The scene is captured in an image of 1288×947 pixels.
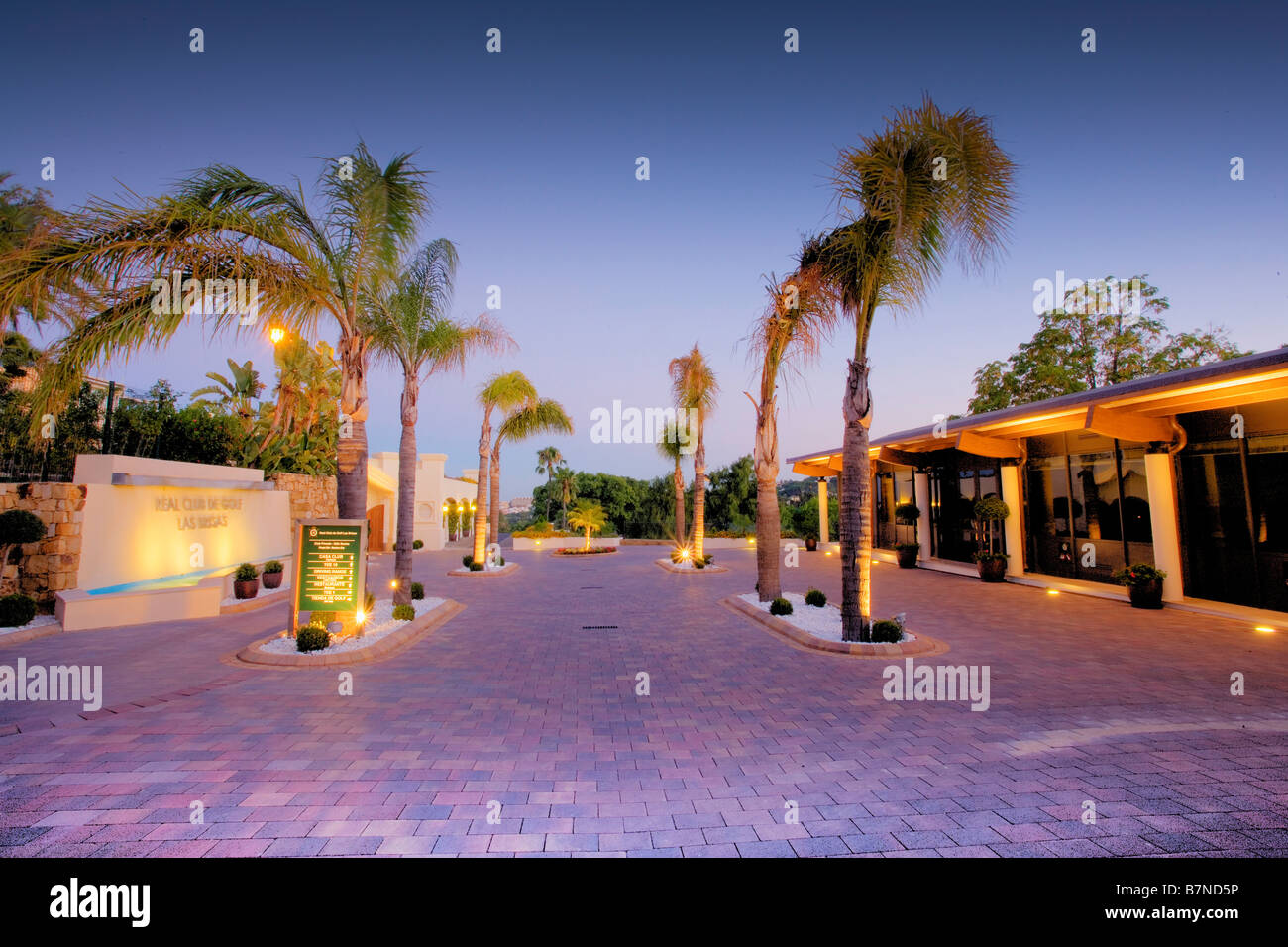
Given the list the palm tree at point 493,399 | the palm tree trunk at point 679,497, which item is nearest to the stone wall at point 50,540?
the palm tree at point 493,399

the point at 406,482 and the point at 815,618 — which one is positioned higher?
the point at 406,482

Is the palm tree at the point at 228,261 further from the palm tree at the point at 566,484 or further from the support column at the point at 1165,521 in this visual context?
the palm tree at the point at 566,484

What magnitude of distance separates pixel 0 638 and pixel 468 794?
968 centimetres

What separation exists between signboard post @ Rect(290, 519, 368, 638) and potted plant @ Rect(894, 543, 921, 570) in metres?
17.6

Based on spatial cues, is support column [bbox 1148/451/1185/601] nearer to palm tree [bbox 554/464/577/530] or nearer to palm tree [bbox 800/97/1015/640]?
palm tree [bbox 800/97/1015/640]

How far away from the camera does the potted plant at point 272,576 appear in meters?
14.3

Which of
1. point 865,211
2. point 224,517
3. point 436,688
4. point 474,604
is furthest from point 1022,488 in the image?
point 224,517

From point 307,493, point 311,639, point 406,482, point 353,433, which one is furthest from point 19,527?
point 307,493

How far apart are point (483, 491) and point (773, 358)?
1179 centimetres

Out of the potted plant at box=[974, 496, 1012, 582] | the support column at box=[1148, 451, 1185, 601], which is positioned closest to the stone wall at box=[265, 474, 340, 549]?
the potted plant at box=[974, 496, 1012, 582]

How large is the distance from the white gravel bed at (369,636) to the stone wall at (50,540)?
5.46 m

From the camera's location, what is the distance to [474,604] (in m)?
13.2

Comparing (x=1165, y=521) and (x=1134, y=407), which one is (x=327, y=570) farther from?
(x=1165, y=521)

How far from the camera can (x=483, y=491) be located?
19672 mm
